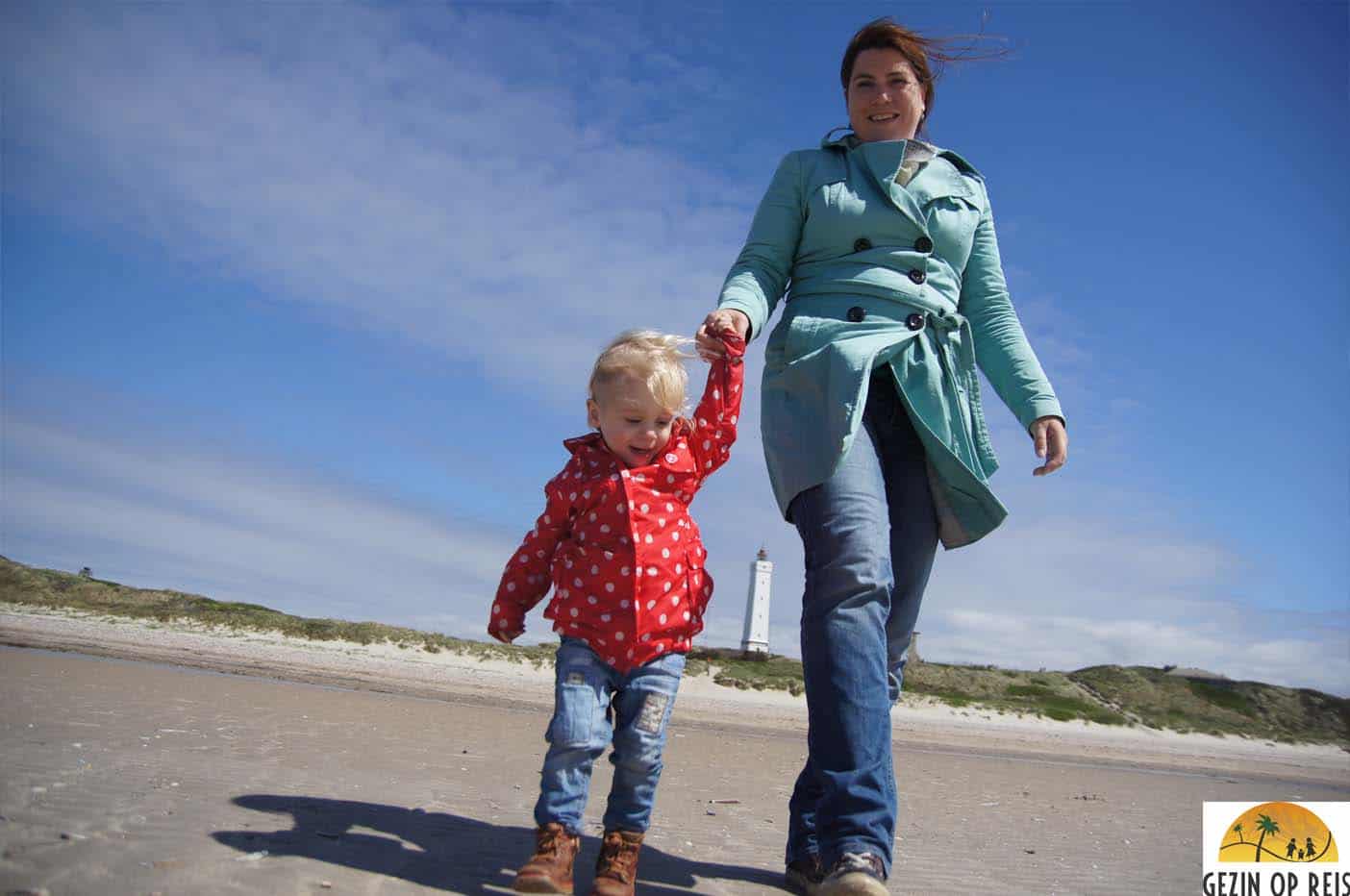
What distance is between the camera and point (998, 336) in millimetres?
3432

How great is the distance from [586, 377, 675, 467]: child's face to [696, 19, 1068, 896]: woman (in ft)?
0.83

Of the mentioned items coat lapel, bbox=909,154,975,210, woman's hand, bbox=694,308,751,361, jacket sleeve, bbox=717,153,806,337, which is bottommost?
woman's hand, bbox=694,308,751,361

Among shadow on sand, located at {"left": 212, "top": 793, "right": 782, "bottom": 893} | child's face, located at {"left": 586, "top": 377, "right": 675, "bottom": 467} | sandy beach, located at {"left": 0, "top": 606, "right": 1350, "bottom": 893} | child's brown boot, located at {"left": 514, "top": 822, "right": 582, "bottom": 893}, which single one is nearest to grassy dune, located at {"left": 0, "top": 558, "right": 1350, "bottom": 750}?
sandy beach, located at {"left": 0, "top": 606, "right": 1350, "bottom": 893}

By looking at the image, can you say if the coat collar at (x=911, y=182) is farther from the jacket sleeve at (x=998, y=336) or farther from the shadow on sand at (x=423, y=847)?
the shadow on sand at (x=423, y=847)

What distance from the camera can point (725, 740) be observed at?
9.55 meters

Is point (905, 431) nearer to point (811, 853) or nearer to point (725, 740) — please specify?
point (811, 853)

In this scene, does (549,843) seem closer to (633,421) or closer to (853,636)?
(853,636)

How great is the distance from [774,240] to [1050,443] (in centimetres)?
115

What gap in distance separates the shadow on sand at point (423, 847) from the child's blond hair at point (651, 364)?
1.48 metres

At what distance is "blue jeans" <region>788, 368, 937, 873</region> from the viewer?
2621mm

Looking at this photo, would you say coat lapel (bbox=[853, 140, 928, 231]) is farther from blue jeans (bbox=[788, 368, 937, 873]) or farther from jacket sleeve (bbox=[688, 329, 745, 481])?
jacket sleeve (bbox=[688, 329, 745, 481])

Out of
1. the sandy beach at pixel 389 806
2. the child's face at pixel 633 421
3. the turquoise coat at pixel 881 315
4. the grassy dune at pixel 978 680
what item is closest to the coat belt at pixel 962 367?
the turquoise coat at pixel 881 315

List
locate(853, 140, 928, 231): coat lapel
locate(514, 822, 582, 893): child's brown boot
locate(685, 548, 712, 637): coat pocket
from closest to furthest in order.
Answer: locate(514, 822, 582, 893): child's brown boot < locate(685, 548, 712, 637): coat pocket < locate(853, 140, 928, 231): coat lapel

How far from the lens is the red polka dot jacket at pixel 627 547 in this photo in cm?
281
